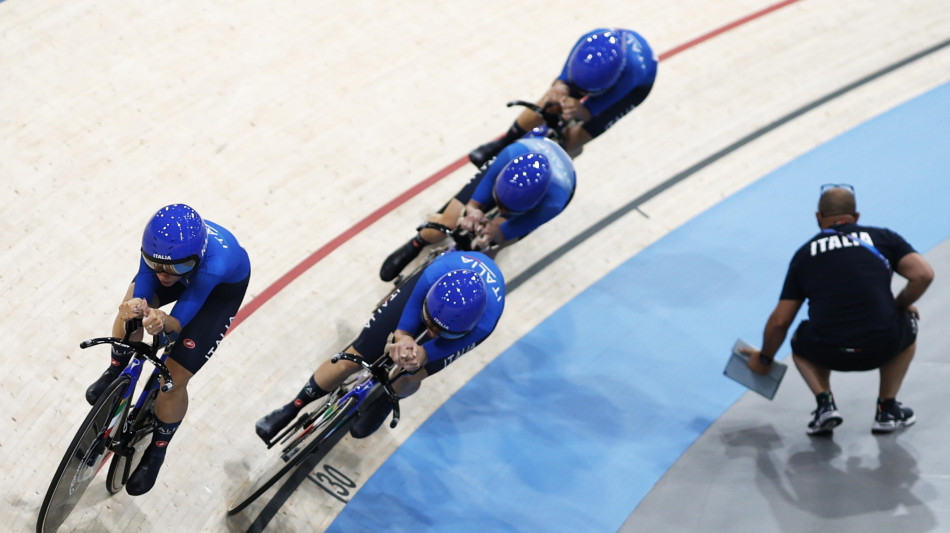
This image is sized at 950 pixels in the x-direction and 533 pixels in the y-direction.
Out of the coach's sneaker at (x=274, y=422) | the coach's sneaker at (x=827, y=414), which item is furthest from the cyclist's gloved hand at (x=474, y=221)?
the coach's sneaker at (x=827, y=414)

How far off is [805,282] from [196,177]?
3.47 m

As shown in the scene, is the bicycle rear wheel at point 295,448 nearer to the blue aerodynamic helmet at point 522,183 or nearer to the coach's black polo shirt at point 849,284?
the blue aerodynamic helmet at point 522,183

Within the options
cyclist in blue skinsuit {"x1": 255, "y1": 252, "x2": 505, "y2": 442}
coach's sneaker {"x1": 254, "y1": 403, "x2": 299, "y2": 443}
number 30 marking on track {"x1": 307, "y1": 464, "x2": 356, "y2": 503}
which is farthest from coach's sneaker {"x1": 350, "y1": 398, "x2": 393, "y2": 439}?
number 30 marking on track {"x1": 307, "y1": 464, "x2": 356, "y2": 503}

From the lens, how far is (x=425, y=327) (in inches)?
145

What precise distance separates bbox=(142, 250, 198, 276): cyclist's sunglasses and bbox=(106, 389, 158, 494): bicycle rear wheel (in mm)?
681

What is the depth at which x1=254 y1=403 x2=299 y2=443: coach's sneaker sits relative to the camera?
3.88 m

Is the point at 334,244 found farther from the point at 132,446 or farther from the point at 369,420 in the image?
the point at 132,446

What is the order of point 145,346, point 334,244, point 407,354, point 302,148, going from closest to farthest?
point 145,346, point 407,354, point 334,244, point 302,148

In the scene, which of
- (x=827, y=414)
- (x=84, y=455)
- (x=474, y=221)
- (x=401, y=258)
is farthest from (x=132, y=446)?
(x=827, y=414)

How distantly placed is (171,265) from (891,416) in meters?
3.29

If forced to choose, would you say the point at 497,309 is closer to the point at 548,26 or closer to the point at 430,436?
the point at 430,436

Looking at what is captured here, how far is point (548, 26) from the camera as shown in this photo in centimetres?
686

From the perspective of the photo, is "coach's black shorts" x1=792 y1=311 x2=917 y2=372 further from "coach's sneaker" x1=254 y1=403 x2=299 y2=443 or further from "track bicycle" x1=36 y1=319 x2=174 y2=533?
"track bicycle" x1=36 y1=319 x2=174 y2=533

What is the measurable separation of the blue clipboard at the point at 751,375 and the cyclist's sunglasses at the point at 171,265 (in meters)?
2.65
